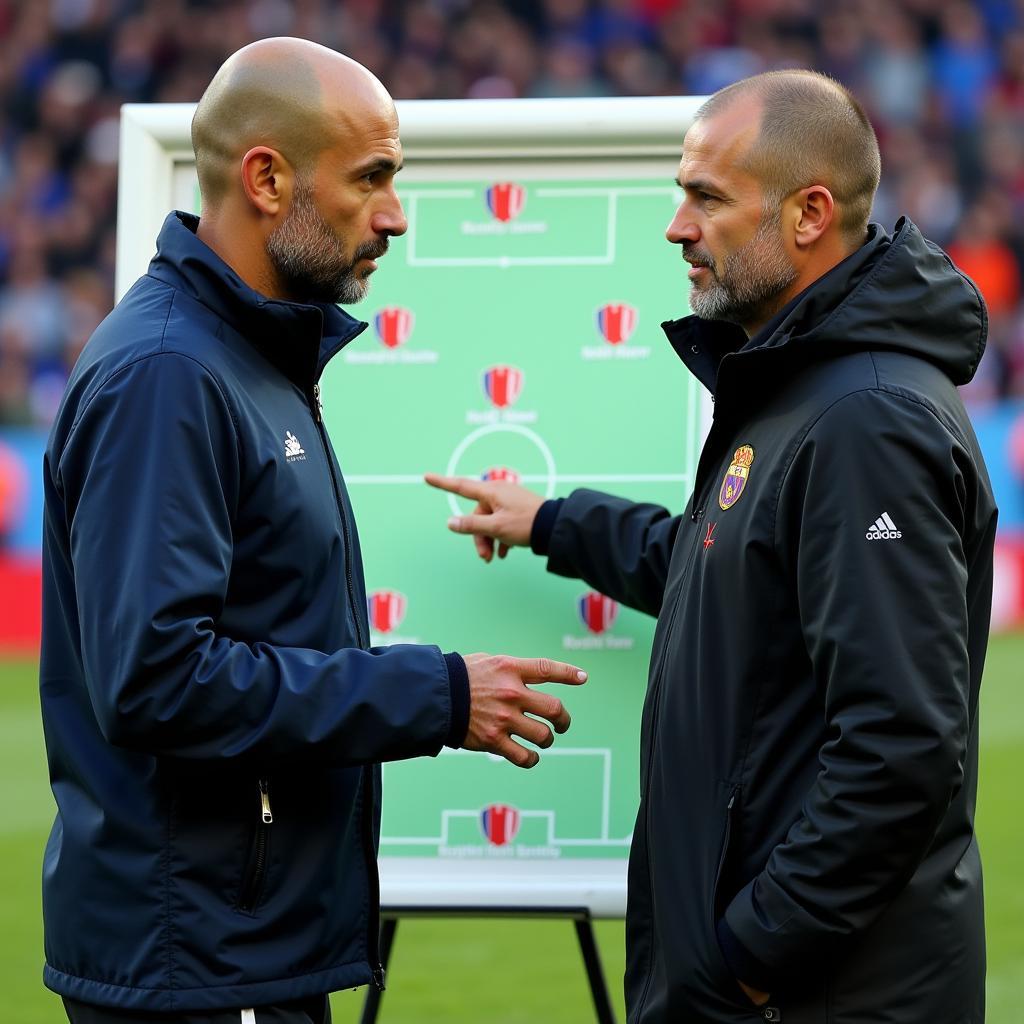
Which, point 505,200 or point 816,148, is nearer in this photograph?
point 816,148

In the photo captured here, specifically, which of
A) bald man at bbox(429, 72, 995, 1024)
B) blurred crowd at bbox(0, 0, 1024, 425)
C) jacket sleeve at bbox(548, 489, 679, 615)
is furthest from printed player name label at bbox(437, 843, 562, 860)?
blurred crowd at bbox(0, 0, 1024, 425)

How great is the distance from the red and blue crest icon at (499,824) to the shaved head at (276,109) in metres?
1.27

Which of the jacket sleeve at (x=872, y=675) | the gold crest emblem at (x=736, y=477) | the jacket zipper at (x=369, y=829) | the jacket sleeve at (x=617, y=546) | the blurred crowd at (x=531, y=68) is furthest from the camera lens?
the blurred crowd at (x=531, y=68)

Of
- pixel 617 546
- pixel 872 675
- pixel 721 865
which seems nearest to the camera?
pixel 872 675

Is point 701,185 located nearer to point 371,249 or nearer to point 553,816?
point 371,249

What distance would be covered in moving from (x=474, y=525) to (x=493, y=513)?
45 millimetres

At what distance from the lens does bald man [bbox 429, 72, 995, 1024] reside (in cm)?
218

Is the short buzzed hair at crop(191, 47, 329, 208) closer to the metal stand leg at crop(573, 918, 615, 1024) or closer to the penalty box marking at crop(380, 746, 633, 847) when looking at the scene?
the penalty box marking at crop(380, 746, 633, 847)

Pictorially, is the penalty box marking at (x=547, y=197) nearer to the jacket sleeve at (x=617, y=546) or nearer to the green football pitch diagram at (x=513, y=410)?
the green football pitch diagram at (x=513, y=410)

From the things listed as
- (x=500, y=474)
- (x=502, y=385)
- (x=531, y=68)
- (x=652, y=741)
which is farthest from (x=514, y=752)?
(x=531, y=68)

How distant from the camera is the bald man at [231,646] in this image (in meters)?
2.20

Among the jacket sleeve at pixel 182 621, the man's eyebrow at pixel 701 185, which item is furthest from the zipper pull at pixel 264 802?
the man's eyebrow at pixel 701 185

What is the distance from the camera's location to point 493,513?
3.14 metres

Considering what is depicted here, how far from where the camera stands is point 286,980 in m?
2.33
